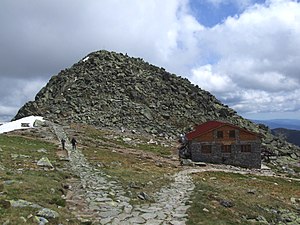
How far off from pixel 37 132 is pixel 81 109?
3480cm

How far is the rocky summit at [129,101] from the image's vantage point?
10006cm

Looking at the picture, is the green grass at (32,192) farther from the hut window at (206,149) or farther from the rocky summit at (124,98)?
the rocky summit at (124,98)

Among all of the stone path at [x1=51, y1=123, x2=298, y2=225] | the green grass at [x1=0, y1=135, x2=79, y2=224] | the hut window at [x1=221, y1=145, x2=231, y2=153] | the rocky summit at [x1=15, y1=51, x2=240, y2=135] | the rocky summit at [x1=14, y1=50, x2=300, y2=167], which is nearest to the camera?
the green grass at [x1=0, y1=135, x2=79, y2=224]

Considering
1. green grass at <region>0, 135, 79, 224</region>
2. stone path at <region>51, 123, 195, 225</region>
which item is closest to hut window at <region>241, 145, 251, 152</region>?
stone path at <region>51, 123, 195, 225</region>

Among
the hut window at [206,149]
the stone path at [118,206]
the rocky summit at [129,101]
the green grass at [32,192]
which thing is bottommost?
the stone path at [118,206]

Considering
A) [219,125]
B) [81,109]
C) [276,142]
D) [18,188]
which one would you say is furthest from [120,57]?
[18,188]

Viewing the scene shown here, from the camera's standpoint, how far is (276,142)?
10119 cm

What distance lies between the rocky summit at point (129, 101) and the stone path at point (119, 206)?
67.5 m

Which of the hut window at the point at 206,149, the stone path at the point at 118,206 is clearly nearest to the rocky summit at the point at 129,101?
the hut window at the point at 206,149

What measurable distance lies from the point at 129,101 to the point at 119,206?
98.6 metres

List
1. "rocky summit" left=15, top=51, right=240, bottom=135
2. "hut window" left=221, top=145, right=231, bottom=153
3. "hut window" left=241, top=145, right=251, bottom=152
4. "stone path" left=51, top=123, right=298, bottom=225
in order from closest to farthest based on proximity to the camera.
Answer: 1. "stone path" left=51, top=123, right=298, bottom=225
2. "hut window" left=221, top=145, right=231, bottom=153
3. "hut window" left=241, top=145, right=251, bottom=152
4. "rocky summit" left=15, top=51, right=240, bottom=135

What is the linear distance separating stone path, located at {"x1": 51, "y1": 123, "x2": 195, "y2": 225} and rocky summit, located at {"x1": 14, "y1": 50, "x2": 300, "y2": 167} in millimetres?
67497

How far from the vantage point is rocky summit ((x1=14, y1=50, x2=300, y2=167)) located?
100062 mm

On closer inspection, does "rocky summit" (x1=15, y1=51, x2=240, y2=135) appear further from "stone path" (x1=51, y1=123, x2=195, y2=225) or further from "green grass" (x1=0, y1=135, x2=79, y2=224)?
"stone path" (x1=51, y1=123, x2=195, y2=225)
